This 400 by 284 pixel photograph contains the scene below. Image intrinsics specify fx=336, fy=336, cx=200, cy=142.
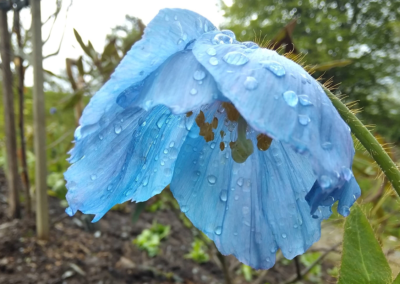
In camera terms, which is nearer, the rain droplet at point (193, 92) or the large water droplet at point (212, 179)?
the rain droplet at point (193, 92)

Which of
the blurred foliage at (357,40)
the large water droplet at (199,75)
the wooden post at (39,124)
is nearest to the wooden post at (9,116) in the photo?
the wooden post at (39,124)

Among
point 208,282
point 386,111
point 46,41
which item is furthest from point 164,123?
point 386,111

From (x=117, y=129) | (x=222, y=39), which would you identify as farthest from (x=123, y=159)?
(x=222, y=39)

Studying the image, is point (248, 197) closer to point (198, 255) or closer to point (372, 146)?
point (372, 146)

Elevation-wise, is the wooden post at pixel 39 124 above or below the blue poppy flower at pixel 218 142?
below

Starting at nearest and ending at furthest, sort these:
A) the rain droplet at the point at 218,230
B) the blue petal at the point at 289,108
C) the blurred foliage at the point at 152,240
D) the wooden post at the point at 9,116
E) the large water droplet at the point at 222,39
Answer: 1. the blue petal at the point at 289,108
2. the large water droplet at the point at 222,39
3. the rain droplet at the point at 218,230
4. the wooden post at the point at 9,116
5. the blurred foliage at the point at 152,240

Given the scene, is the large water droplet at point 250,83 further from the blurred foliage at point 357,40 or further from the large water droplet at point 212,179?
the blurred foliage at point 357,40

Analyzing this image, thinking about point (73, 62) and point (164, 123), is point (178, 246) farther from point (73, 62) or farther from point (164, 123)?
point (164, 123)

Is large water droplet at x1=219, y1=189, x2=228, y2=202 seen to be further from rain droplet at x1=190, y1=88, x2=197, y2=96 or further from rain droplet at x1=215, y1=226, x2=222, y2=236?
rain droplet at x1=190, y1=88, x2=197, y2=96

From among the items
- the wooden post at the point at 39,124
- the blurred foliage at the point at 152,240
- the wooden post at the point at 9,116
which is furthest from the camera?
the blurred foliage at the point at 152,240
